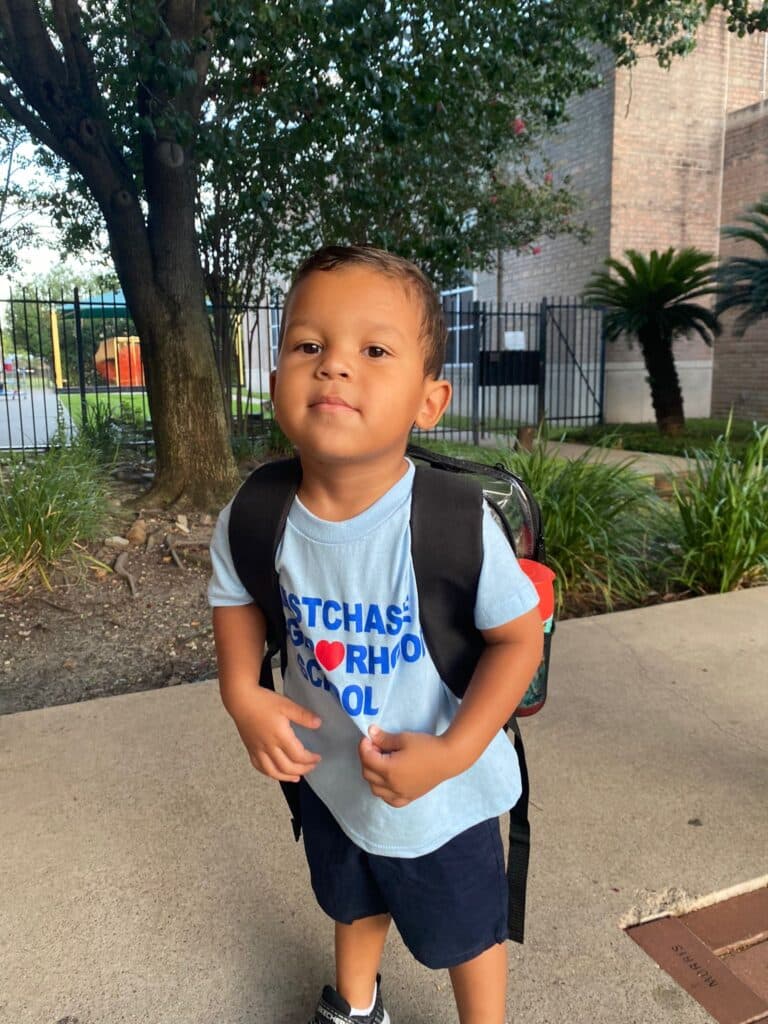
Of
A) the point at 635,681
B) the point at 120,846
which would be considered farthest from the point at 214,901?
the point at 635,681

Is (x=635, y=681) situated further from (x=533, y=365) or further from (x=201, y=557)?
(x=533, y=365)

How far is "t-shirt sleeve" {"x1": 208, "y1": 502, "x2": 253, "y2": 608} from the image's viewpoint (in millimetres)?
1420

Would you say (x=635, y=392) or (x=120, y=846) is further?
(x=635, y=392)

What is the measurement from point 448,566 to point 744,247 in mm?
16632

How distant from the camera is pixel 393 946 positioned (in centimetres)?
200

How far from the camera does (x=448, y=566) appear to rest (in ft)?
4.16

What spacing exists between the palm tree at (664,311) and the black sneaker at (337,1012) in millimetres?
12530

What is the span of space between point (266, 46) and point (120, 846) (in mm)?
5349

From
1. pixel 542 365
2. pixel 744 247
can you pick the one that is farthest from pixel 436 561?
pixel 744 247

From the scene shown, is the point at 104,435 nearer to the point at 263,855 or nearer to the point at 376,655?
the point at 263,855

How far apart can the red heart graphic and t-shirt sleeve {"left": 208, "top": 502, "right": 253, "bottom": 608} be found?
0.18 metres

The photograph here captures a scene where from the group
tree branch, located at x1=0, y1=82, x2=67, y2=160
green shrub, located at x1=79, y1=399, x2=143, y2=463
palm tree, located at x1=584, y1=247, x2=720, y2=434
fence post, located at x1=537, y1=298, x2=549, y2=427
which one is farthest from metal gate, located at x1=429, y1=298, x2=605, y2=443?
tree branch, located at x1=0, y1=82, x2=67, y2=160

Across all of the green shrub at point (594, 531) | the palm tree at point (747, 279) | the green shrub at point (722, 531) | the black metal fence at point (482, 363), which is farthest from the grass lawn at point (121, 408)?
the palm tree at point (747, 279)

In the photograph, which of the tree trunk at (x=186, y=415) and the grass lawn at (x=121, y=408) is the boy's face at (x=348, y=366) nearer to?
the tree trunk at (x=186, y=415)
